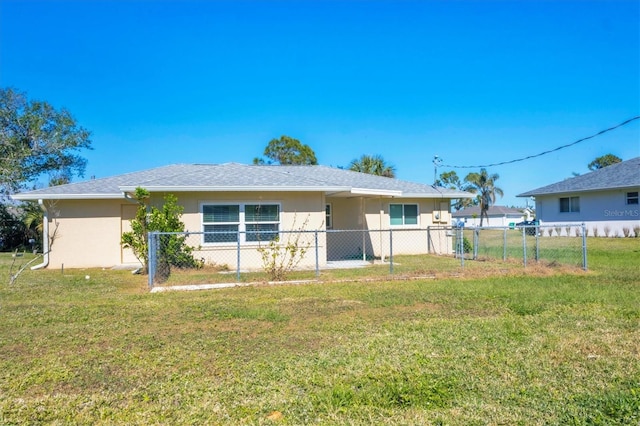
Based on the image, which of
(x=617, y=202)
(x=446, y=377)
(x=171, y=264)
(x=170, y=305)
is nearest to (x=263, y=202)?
(x=171, y=264)

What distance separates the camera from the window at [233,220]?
12602 millimetres

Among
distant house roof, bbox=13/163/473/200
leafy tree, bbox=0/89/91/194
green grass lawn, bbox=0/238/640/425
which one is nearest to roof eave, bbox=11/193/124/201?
distant house roof, bbox=13/163/473/200

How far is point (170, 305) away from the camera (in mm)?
7590

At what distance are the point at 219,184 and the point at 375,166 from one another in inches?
814

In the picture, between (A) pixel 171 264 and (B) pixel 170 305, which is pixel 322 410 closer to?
(B) pixel 170 305

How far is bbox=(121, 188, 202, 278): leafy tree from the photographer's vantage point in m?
11.4

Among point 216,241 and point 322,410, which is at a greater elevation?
point 216,241

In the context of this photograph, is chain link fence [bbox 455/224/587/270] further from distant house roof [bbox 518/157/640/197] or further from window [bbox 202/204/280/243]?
distant house roof [bbox 518/157/640/197]

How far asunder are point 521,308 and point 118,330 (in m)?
5.81

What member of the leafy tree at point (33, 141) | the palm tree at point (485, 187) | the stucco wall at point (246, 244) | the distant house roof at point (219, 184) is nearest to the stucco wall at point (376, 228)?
the stucco wall at point (246, 244)

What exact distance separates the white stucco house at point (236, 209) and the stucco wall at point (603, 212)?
12830 millimetres

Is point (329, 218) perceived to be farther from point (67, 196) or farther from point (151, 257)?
point (67, 196)

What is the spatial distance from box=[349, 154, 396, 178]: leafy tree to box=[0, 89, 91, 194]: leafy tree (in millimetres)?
18888

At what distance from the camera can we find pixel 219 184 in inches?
492
